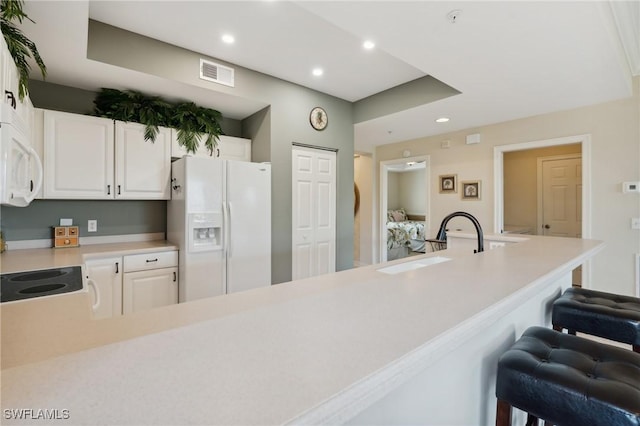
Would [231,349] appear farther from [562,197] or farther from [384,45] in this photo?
[562,197]

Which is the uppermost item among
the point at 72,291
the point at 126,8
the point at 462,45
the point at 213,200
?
the point at 126,8

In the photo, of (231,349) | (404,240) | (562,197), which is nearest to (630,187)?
(562,197)

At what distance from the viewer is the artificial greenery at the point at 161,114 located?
2.81 meters

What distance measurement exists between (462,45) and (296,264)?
274cm

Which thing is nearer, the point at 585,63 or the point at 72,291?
the point at 72,291

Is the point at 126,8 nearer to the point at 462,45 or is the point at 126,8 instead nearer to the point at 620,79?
the point at 462,45

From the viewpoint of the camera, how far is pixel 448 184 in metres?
4.71

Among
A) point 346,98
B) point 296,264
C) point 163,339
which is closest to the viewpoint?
point 163,339

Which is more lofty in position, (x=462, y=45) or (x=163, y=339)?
(x=462, y=45)

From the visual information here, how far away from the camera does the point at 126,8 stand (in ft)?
7.07

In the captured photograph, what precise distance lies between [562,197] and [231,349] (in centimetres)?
613

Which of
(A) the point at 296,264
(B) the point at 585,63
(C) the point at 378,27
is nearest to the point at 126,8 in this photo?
(C) the point at 378,27

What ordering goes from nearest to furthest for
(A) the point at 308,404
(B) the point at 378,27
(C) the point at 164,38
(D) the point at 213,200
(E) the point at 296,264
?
(A) the point at 308,404, (B) the point at 378,27, (C) the point at 164,38, (D) the point at 213,200, (E) the point at 296,264

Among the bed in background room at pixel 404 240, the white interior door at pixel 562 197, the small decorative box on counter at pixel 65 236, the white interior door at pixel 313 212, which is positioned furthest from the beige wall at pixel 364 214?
the small decorative box on counter at pixel 65 236
